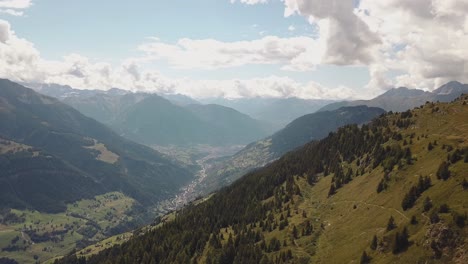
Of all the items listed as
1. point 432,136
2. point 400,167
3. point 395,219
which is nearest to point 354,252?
point 395,219

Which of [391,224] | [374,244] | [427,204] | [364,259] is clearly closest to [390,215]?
[391,224]

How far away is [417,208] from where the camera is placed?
136250mm

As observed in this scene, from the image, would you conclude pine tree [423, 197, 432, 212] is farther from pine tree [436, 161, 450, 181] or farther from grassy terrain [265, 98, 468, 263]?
pine tree [436, 161, 450, 181]

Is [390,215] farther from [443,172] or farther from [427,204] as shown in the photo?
[443,172]

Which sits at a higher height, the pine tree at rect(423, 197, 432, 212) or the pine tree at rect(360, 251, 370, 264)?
the pine tree at rect(423, 197, 432, 212)

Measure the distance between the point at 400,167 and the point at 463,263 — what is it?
80.6 meters

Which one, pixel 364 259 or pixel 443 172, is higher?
pixel 443 172

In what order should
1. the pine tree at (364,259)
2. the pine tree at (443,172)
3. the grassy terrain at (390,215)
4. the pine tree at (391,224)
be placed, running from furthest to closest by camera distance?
the pine tree at (443,172)
the pine tree at (391,224)
the pine tree at (364,259)
the grassy terrain at (390,215)

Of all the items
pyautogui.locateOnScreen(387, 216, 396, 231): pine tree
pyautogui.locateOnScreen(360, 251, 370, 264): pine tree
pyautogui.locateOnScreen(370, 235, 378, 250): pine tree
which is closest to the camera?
pyautogui.locateOnScreen(360, 251, 370, 264): pine tree

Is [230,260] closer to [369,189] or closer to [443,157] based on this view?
[369,189]

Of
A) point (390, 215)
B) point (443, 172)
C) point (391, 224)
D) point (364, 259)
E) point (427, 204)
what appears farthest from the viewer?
point (390, 215)

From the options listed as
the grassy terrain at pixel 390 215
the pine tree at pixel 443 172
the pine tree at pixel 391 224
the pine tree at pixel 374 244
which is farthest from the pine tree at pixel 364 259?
the pine tree at pixel 443 172

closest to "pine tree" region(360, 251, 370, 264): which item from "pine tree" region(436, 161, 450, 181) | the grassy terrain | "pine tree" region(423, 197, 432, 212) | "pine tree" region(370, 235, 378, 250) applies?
the grassy terrain

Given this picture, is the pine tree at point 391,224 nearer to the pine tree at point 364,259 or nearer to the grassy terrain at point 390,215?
the grassy terrain at point 390,215
